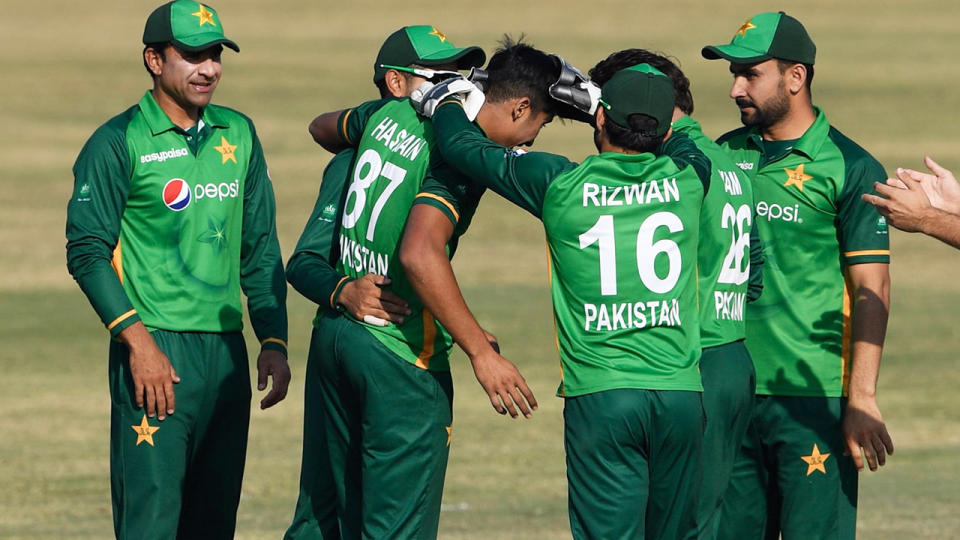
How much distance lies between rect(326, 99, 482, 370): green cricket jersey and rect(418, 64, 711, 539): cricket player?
0.38m

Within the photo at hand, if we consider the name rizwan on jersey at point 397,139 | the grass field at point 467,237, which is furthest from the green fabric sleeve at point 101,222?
the grass field at point 467,237

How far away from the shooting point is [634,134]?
5.23 meters

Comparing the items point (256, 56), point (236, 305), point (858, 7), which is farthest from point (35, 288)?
point (858, 7)

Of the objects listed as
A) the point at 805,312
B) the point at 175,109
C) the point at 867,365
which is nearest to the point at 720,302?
the point at 805,312

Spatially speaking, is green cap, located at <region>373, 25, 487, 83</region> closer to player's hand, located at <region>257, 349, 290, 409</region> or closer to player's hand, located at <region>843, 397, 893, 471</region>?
player's hand, located at <region>257, 349, 290, 409</region>

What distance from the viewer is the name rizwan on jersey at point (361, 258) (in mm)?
5656

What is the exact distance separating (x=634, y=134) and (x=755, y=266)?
1099 millimetres

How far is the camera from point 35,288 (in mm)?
16938

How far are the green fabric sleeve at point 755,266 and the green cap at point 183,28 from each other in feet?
7.04

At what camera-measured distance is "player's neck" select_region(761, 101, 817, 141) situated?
6.31m

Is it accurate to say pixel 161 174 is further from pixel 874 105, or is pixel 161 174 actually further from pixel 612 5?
pixel 612 5

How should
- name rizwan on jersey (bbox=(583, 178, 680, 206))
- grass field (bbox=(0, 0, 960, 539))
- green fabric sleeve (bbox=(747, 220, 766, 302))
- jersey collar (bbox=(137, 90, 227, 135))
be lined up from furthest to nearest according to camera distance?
grass field (bbox=(0, 0, 960, 539))
green fabric sleeve (bbox=(747, 220, 766, 302))
jersey collar (bbox=(137, 90, 227, 135))
name rizwan on jersey (bbox=(583, 178, 680, 206))

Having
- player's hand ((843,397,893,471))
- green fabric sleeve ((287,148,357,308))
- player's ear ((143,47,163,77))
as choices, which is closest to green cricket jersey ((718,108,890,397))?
player's hand ((843,397,893,471))

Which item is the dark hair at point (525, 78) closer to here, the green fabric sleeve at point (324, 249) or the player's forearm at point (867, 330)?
the green fabric sleeve at point (324, 249)
